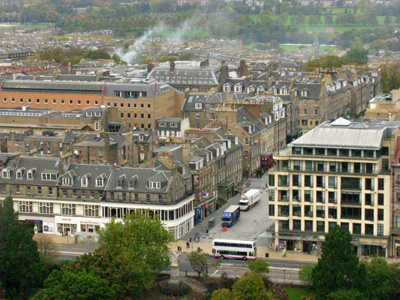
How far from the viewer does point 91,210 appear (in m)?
96.2

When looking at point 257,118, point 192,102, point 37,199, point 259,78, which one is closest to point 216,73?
point 259,78

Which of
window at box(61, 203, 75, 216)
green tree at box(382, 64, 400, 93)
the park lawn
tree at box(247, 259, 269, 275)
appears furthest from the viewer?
green tree at box(382, 64, 400, 93)

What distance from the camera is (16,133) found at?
11325 cm

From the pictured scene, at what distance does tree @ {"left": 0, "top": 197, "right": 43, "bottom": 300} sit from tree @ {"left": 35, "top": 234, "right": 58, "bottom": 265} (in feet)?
9.34

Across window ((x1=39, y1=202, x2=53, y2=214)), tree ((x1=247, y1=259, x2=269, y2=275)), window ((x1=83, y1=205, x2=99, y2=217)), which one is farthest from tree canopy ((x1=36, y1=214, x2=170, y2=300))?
window ((x1=39, y1=202, x2=53, y2=214))

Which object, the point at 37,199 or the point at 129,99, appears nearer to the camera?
the point at 37,199

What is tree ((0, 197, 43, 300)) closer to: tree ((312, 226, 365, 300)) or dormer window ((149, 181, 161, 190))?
dormer window ((149, 181, 161, 190))

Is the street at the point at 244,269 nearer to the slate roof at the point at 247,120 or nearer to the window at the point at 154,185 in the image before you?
the window at the point at 154,185

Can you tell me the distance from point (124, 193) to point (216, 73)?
6117 centimetres

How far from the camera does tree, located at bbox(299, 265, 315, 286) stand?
81625 millimetres

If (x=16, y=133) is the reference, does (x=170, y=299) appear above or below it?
below

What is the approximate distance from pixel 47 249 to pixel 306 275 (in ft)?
65.9

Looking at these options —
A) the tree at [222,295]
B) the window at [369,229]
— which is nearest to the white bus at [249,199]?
the window at [369,229]

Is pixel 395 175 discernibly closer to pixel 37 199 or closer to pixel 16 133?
pixel 37 199
